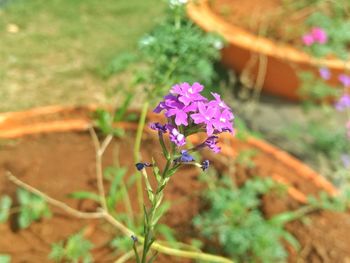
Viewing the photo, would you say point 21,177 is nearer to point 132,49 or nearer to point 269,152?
point 269,152

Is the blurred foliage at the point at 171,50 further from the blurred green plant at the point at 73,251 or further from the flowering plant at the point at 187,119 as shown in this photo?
the flowering plant at the point at 187,119

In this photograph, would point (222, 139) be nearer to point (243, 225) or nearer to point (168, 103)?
point (243, 225)

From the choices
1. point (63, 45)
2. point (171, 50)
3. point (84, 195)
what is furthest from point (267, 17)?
point (84, 195)

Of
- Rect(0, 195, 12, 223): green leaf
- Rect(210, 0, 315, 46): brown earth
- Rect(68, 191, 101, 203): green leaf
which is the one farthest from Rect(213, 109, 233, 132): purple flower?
Rect(210, 0, 315, 46): brown earth

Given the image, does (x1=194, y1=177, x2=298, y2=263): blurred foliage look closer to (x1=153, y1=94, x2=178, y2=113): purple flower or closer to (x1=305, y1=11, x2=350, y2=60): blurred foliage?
(x1=153, y1=94, x2=178, y2=113): purple flower

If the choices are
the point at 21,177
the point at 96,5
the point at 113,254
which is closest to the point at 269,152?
the point at 113,254
